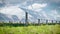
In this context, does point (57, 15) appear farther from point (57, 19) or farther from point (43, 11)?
point (43, 11)

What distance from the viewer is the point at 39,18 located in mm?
3318

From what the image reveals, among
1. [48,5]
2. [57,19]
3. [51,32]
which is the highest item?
[48,5]

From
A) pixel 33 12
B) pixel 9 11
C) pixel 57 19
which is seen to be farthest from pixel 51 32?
pixel 9 11

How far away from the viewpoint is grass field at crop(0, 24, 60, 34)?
3.16m

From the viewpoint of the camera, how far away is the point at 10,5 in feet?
10.7

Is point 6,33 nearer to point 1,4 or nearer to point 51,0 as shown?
point 1,4

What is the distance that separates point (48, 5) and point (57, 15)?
29 cm

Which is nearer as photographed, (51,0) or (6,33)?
(6,33)

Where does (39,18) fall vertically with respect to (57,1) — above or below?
below

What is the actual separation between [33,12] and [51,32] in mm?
564

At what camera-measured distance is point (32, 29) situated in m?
3.26

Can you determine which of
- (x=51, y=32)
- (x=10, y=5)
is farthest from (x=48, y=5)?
(x=10, y=5)

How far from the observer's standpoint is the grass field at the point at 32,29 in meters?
3.16

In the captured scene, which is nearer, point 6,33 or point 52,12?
point 6,33
